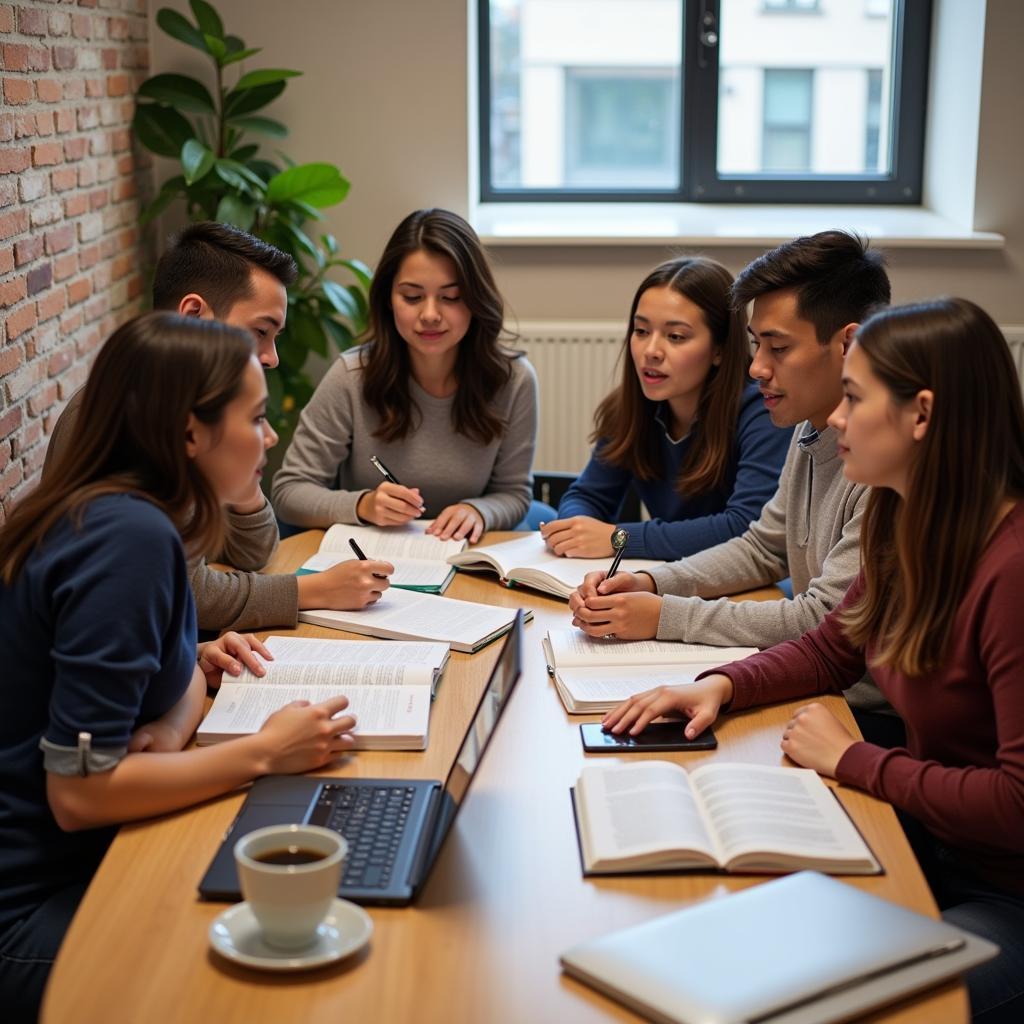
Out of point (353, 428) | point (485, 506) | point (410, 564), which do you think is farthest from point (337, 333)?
point (410, 564)

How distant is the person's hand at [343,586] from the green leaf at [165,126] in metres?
2.08

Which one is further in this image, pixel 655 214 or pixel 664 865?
pixel 655 214

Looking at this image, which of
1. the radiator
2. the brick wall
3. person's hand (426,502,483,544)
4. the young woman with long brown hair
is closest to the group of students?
person's hand (426,502,483,544)

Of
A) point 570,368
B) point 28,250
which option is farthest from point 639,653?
point 570,368

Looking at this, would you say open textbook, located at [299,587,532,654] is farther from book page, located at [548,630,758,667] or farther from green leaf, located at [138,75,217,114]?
green leaf, located at [138,75,217,114]

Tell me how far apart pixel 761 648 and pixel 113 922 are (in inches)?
41.0

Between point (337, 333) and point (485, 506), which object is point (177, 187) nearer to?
point (337, 333)

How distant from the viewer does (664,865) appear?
4.13ft

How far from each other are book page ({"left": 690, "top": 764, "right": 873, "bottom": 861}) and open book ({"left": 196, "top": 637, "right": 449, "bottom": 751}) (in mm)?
362

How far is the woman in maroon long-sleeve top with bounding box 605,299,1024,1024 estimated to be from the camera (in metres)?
1.38

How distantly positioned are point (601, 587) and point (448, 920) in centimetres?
85

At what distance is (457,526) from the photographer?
8.11 ft

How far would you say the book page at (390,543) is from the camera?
2359mm

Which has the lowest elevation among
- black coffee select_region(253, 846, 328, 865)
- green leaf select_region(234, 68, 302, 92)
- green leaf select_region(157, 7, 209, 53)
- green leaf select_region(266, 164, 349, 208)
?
black coffee select_region(253, 846, 328, 865)
